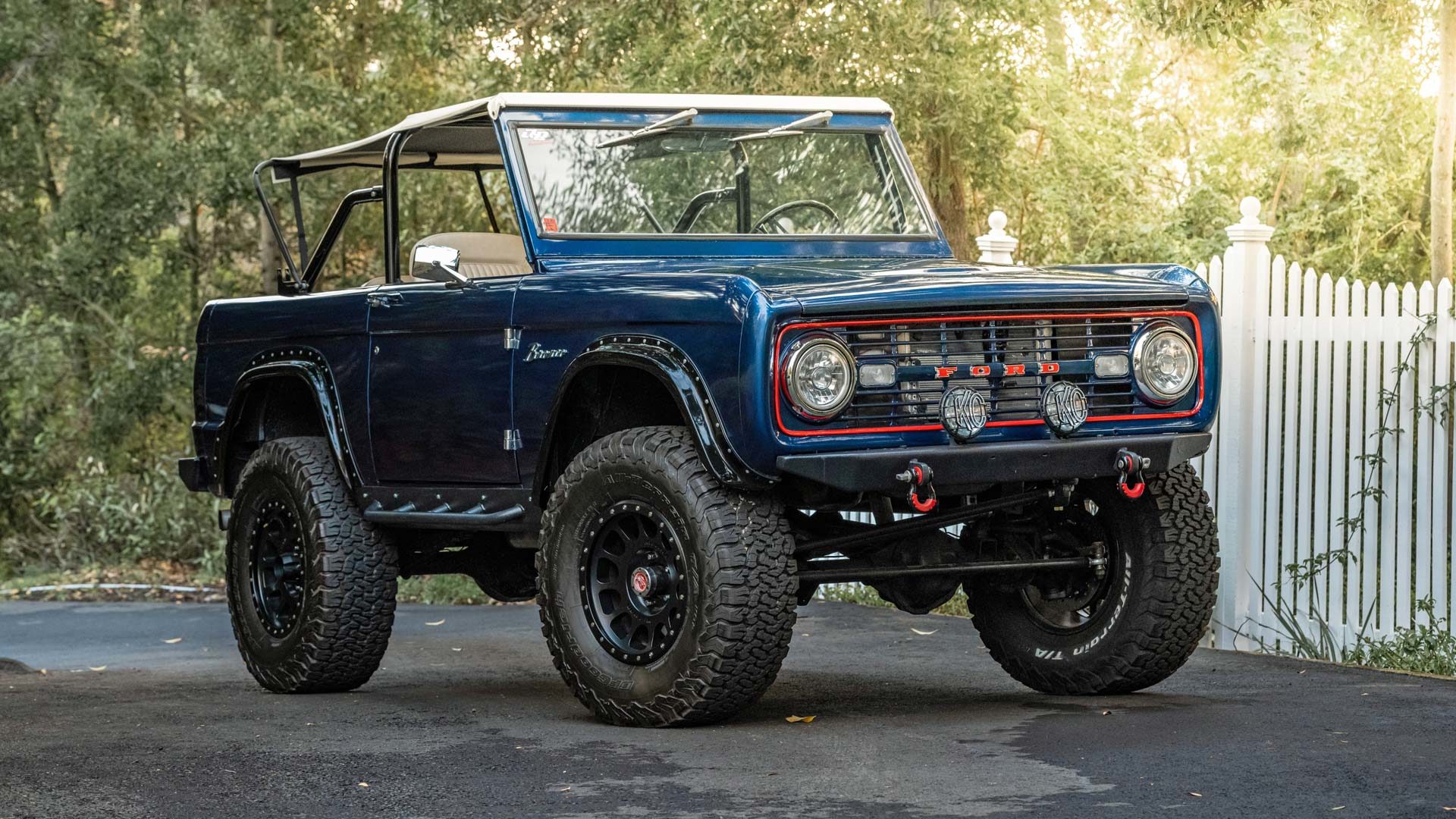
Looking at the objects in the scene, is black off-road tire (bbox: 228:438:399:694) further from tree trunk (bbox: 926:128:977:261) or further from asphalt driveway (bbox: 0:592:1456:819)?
tree trunk (bbox: 926:128:977:261)

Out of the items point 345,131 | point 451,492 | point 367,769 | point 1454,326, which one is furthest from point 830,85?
point 367,769

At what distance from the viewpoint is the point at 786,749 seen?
592 cm

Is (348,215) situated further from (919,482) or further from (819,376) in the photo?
(919,482)

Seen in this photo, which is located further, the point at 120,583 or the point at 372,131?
the point at 372,131

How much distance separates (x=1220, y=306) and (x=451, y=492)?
13.5ft

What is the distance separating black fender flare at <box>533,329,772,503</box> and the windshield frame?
3.32 feet

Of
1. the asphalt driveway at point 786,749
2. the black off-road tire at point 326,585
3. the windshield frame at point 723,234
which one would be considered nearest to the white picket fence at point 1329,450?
the asphalt driveway at point 786,749

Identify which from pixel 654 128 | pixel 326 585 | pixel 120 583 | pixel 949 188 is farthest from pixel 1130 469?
pixel 120 583

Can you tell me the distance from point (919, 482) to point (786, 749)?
924mm

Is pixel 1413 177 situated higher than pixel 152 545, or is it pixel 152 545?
pixel 1413 177

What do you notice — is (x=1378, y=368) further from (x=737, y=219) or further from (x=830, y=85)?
(x=830, y=85)

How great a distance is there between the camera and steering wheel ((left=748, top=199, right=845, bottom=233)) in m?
7.73

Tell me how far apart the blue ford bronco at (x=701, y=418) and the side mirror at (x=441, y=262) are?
1 cm

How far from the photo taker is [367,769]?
5688mm
